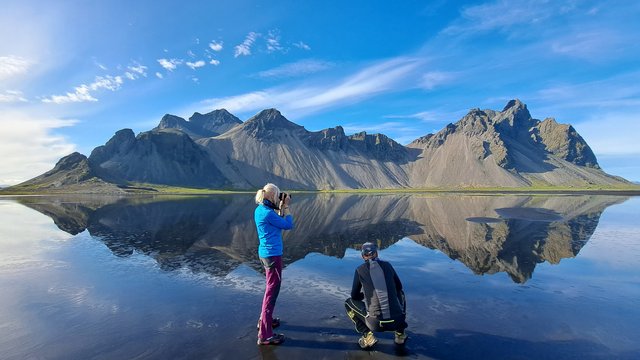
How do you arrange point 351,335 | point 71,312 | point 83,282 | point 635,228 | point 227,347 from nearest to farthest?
point 227,347 < point 351,335 < point 71,312 < point 83,282 < point 635,228

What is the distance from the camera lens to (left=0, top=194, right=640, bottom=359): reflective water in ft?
30.6

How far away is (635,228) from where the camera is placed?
33.6m

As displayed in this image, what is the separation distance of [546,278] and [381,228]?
18170 millimetres

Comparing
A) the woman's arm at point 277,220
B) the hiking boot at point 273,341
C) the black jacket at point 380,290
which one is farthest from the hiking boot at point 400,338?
the woman's arm at point 277,220

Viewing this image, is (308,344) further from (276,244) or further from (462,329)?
(462,329)

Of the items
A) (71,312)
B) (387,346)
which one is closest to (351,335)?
(387,346)

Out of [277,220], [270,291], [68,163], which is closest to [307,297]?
[270,291]

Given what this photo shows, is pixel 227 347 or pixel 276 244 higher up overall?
pixel 276 244

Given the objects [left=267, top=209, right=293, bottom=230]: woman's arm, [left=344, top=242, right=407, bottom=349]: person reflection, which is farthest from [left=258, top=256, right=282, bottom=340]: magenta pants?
[left=344, top=242, right=407, bottom=349]: person reflection

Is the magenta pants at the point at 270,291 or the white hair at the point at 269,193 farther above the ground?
the white hair at the point at 269,193

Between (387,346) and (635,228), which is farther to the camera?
(635,228)

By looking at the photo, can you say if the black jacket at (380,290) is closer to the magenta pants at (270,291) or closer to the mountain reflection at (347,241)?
the magenta pants at (270,291)

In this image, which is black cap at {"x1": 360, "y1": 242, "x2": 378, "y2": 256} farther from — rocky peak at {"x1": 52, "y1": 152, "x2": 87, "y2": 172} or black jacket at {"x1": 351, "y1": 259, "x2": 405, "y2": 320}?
rocky peak at {"x1": 52, "y1": 152, "x2": 87, "y2": 172}

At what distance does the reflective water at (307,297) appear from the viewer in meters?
9.32
